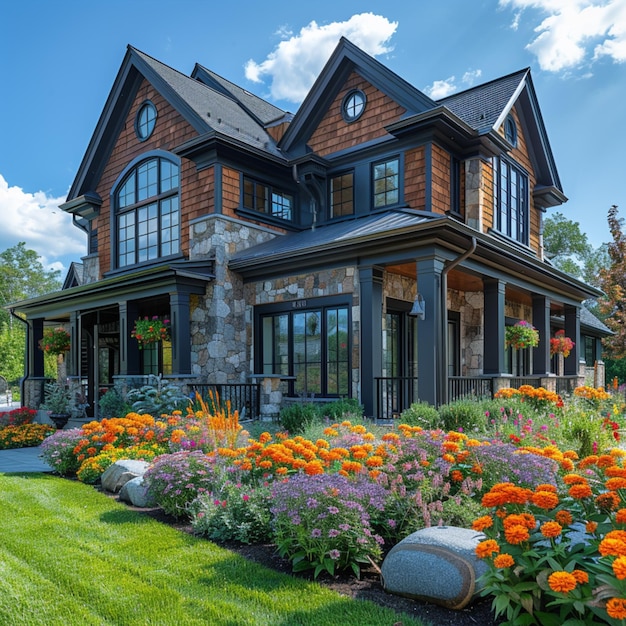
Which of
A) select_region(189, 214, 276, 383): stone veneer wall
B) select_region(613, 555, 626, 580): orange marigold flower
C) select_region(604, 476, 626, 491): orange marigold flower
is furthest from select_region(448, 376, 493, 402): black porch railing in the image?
select_region(613, 555, 626, 580): orange marigold flower

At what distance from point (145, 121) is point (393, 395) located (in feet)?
30.4

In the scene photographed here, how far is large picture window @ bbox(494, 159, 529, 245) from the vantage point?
524 inches

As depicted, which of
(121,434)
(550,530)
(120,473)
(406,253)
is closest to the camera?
(550,530)

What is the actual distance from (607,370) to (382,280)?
20.1m

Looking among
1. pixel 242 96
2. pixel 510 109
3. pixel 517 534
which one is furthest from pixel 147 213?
pixel 517 534

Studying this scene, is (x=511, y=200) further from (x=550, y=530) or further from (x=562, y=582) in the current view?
(x=562, y=582)

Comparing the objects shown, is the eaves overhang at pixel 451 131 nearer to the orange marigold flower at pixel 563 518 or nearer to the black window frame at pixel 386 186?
the black window frame at pixel 386 186

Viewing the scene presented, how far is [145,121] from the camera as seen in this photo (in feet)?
47.2

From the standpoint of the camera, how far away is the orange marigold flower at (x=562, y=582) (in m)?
2.18

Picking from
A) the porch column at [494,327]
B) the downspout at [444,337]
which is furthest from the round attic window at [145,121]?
the porch column at [494,327]

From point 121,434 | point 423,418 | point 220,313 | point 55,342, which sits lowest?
point 121,434

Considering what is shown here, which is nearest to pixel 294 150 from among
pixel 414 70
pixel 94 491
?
pixel 414 70

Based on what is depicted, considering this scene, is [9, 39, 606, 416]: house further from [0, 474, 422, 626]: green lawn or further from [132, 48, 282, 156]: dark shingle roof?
[0, 474, 422, 626]: green lawn

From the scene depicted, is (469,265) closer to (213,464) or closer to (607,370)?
(213,464)
